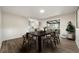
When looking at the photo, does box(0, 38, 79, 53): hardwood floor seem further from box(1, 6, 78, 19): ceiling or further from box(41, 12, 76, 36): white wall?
box(1, 6, 78, 19): ceiling

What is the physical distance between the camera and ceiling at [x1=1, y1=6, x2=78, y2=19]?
5.31 feet

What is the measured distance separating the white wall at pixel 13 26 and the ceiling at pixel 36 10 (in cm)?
10

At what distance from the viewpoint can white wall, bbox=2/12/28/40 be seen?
1630mm

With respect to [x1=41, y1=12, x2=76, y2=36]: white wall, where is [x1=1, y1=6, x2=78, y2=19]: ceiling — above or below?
above

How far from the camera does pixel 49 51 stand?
5.56 feet

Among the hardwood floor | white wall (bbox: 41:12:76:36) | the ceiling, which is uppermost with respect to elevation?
the ceiling

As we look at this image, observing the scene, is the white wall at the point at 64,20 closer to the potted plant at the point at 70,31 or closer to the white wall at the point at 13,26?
the potted plant at the point at 70,31

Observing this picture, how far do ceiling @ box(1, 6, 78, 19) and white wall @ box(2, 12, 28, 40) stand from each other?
101mm

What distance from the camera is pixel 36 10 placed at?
1.67m

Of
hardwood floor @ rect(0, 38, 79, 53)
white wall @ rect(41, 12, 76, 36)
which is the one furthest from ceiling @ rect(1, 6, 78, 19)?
hardwood floor @ rect(0, 38, 79, 53)
